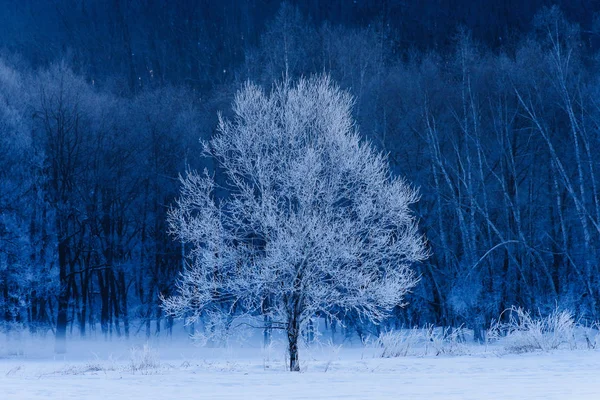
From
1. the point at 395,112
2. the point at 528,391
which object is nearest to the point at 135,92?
the point at 395,112

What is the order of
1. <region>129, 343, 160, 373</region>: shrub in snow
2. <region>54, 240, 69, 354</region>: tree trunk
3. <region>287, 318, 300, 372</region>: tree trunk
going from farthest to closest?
<region>54, 240, 69, 354</region>: tree trunk
<region>287, 318, 300, 372</region>: tree trunk
<region>129, 343, 160, 373</region>: shrub in snow

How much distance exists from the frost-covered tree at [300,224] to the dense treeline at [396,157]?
931 centimetres

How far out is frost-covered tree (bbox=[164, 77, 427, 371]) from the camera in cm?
1498

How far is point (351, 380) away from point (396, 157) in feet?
59.5

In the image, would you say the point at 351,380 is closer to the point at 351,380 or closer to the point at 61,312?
the point at 351,380

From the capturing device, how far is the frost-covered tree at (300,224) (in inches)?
590

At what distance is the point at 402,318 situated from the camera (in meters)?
33.2

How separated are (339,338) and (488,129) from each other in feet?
40.4

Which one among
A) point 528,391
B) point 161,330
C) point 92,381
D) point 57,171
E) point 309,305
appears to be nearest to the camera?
point 528,391

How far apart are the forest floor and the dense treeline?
10.1m

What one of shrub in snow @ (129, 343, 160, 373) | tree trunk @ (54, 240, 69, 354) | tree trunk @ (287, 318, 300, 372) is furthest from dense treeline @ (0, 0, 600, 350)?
shrub in snow @ (129, 343, 160, 373)

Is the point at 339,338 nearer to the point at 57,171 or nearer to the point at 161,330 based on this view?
the point at 161,330

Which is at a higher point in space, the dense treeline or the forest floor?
the dense treeline

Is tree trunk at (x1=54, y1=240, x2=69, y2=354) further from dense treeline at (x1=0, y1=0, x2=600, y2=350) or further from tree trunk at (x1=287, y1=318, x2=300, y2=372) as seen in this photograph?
tree trunk at (x1=287, y1=318, x2=300, y2=372)
